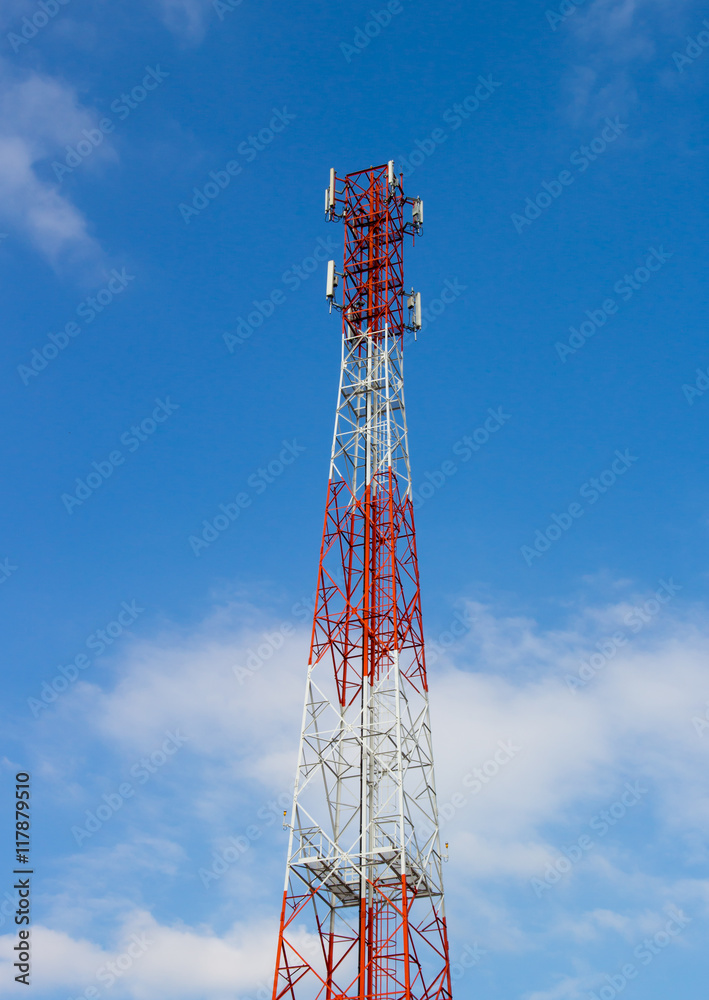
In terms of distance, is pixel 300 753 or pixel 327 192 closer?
pixel 300 753

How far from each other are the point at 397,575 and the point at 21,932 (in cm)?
2452

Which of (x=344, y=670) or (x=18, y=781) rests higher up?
(x=344, y=670)

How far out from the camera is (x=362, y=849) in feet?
165

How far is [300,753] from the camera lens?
53.1 meters

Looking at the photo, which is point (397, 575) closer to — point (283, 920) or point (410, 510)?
point (410, 510)

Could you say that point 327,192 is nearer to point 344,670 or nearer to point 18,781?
point 344,670

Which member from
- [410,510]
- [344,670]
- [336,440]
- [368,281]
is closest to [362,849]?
[344,670]

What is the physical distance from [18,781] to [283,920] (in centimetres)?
1403

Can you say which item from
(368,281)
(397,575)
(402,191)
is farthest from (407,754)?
(402,191)

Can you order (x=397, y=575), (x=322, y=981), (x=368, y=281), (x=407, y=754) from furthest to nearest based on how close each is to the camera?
1. (x=368, y=281)
2. (x=397, y=575)
3. (x=407, y=754)
4. (x=322, y=981)

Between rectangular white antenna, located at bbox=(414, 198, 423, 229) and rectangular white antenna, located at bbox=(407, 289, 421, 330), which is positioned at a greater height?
rectangular white antenna, located at bbox=(414, 198, 423, 229)

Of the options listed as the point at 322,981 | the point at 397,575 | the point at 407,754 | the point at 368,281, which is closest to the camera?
the point at 322,981

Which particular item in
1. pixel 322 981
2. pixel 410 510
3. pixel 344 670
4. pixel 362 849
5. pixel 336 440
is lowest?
pixel 322 981

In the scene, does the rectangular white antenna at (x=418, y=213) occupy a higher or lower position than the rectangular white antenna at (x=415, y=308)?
higher
